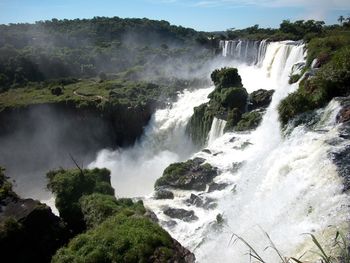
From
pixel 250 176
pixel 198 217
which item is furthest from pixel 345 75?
pixel 198 217

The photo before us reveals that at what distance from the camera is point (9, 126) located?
49250mm

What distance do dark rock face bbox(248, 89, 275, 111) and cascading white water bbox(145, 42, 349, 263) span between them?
699 cm

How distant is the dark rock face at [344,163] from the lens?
550 inches

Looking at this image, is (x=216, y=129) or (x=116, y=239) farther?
(x=216, y=129)

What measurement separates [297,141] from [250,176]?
Result: 149 inches

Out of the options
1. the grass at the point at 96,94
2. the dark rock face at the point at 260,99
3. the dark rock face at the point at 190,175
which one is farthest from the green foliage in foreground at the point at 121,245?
the grass at the point at 96,94

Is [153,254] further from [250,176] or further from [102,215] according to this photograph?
[250,176]

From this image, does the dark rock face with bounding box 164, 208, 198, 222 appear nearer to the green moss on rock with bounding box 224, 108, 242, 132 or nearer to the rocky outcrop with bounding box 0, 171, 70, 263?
the rocky outcrop with bounding box 0, 171, 70, 263

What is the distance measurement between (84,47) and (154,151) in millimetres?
56673

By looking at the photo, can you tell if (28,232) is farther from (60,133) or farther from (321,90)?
(60,133)

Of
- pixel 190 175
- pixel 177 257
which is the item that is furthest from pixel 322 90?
pixel 177 257

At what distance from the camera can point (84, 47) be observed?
309ft

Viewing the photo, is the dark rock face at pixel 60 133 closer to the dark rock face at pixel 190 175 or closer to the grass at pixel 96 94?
the grass at pixel 96 94

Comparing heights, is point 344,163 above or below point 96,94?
above
